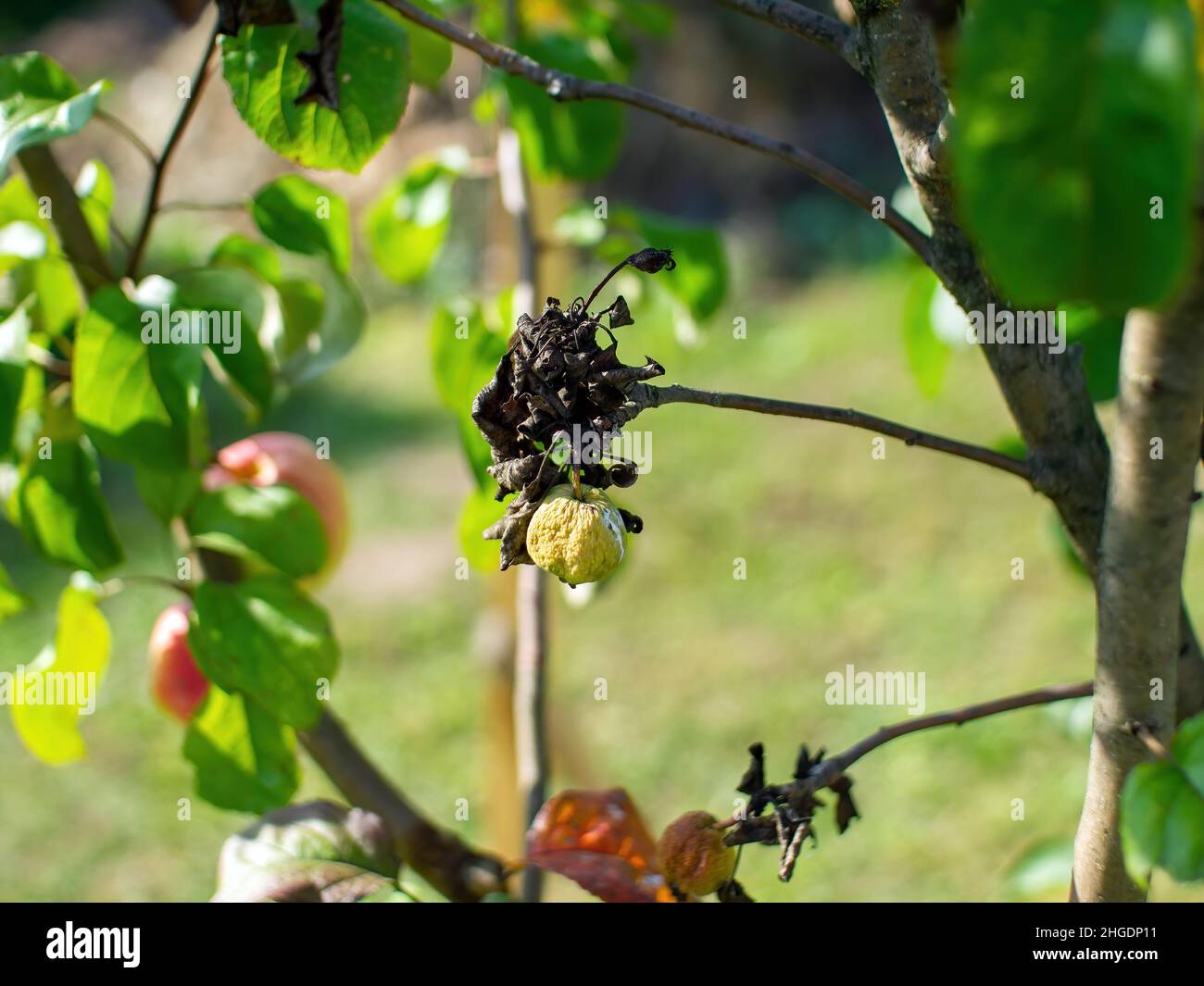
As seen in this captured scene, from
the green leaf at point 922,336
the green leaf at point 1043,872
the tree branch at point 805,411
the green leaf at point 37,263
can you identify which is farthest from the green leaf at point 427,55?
the green leaf at point 1043,872

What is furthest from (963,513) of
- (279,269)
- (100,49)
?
(100,49)

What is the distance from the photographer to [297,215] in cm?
80

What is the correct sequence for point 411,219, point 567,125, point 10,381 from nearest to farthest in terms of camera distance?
1. point 10,381
2. point 567,125
3. point 411,219

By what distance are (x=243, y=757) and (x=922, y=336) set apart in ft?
1.87

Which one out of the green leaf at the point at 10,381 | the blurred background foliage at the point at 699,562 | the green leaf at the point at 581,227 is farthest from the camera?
the blurred background foliage at the point at 699,562

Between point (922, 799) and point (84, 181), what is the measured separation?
1760 millimetres

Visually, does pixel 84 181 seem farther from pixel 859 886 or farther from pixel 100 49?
pixel 100 49

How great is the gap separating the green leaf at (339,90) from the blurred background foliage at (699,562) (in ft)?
1.14

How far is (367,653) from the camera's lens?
2.77 metres

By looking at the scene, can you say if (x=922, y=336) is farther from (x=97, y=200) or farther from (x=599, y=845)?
(x=97, y=200)


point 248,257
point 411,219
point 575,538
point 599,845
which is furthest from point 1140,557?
point 411,219

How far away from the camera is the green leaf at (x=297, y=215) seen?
2.58ft

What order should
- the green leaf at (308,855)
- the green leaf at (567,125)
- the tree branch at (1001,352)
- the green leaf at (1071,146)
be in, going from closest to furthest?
1. the green leaf at (1071,146)
2. the tree branch at (1001,352)
3. the green leaf at (308,855)
4. the green leaf at (567,125)

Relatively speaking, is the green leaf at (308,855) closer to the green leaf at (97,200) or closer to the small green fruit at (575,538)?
the small green fruit at (575,538)
